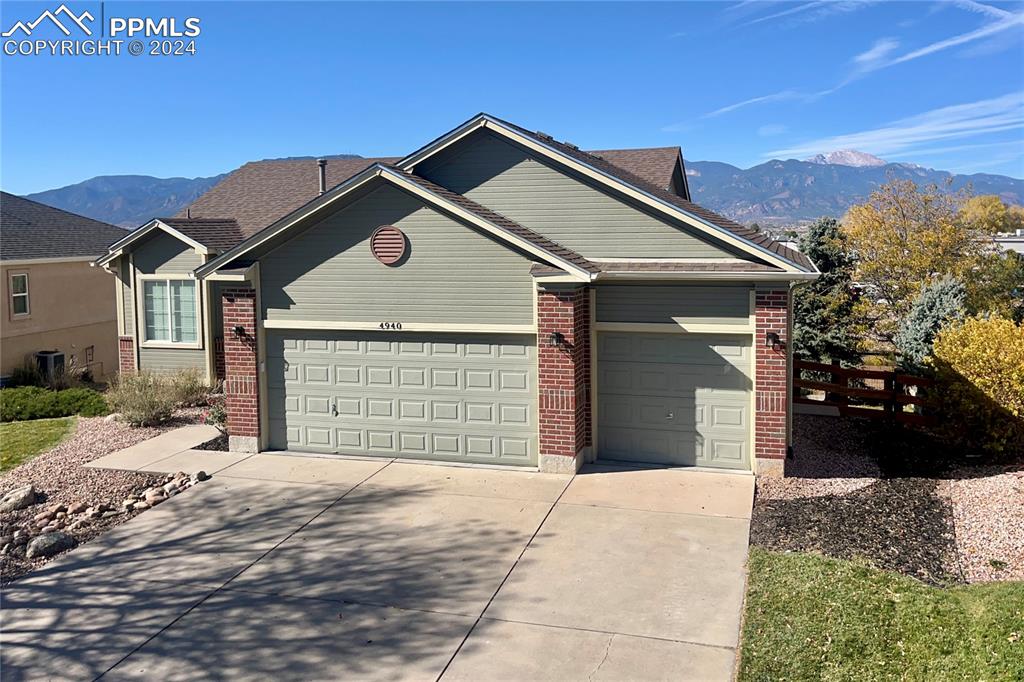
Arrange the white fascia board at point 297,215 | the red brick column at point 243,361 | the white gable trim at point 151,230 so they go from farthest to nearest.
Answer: the white gable trim at point 151,230 < the red brick column at point 243,361 < the white fascia board at point 297,215

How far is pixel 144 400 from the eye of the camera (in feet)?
50.9

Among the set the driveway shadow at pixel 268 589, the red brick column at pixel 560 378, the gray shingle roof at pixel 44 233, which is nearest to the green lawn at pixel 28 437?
the driveway shadow at pixel 268 589

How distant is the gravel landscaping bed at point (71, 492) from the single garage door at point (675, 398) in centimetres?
678

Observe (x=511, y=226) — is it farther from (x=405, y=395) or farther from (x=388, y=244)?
(x=405, y=395)

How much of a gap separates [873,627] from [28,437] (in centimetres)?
1466

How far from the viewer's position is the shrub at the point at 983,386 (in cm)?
1225

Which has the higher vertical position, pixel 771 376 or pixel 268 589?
pixel 771 376

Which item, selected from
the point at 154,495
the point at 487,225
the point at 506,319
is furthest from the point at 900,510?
the point at 154,495

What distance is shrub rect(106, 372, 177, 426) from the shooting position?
15500mm

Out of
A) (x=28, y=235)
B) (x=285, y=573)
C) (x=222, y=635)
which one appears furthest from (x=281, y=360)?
(x=28, y=235)

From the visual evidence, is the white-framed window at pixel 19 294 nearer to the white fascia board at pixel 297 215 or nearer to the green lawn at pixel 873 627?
the white fascia board at pixel 297 215

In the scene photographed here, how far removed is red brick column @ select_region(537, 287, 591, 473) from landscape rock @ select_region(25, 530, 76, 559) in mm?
6215

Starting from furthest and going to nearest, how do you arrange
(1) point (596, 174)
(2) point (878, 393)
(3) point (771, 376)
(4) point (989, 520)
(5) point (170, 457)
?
(2) point (878, 393)
(5) point (170, 457)
(1) point (596, 174)
(3) point (771, 376)
(4) point (989, 520)

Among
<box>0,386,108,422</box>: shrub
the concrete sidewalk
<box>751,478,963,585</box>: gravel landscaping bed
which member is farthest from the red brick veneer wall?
<box>751,478,963,585</box>: gravel landscaping bed
